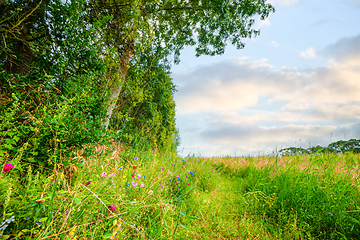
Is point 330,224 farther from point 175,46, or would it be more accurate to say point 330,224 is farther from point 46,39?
point 175,46

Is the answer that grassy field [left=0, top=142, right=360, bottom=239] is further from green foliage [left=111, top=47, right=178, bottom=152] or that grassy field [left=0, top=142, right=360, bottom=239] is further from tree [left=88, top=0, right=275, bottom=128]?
green foliage [left=111, top=47, right=178, bottom=152]

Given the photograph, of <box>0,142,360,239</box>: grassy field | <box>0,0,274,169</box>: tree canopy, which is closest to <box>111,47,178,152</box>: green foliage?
<box>0,0,274,169</box>: tree canopy

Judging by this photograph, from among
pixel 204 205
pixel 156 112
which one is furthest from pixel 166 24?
pixel 204 205

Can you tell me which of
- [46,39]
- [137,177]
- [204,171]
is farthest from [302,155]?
[46,39]

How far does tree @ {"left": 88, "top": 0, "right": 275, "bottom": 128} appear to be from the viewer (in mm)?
5004

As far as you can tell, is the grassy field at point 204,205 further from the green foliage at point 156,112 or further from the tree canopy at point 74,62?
the green foliage at point 156,112

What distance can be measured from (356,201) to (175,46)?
8.33 meters

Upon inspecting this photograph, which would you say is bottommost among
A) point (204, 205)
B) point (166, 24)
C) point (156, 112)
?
point (204, 205)

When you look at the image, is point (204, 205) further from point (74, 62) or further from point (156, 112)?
point (156, 112)

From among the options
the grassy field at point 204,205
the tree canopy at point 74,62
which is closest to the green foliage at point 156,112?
the tree canopy at point 74,62

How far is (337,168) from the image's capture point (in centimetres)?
360

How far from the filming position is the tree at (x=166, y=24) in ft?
16.4

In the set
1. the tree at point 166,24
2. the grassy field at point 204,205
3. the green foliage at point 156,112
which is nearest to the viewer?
the grassy field at point 204,205

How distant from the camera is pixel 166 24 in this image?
8430 mm
